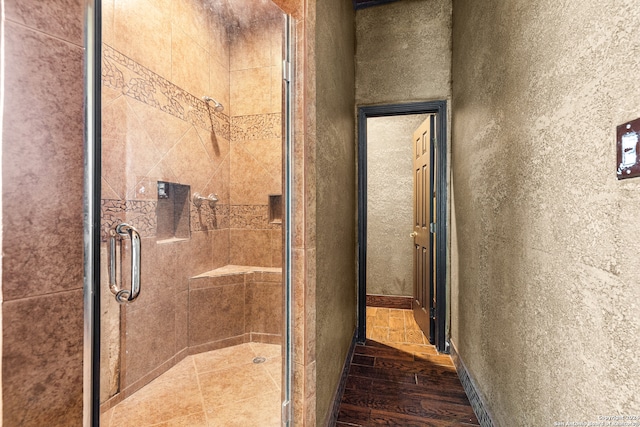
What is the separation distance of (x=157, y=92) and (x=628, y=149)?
184cm

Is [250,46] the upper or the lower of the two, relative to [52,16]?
upper

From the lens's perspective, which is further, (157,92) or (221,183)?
(221,183)

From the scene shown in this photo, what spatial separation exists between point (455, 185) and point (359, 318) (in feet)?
4.96

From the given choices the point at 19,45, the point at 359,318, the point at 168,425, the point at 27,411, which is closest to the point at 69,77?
the point at 19,45

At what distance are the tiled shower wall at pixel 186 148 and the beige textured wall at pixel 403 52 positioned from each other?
4.73ft

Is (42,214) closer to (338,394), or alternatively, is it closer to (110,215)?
(110,215)

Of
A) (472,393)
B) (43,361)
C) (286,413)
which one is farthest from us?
(472,393)

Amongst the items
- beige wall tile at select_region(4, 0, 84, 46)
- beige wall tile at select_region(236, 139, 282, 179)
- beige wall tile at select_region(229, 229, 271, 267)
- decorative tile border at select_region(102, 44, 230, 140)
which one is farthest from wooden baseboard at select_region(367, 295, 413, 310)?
beige wall tile at select_region(4, 0, 84, 46)

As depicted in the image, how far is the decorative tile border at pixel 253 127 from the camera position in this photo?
1620 mm

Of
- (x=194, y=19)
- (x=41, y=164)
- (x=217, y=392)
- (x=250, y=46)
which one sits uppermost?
(x=194, y=19)

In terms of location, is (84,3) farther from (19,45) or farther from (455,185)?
(455,185)

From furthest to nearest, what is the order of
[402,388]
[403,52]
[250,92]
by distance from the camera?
[403,52]
[402,388]
[250,92]

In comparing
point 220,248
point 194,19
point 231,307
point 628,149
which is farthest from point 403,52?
point 231,307

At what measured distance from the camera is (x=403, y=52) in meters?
2.74
